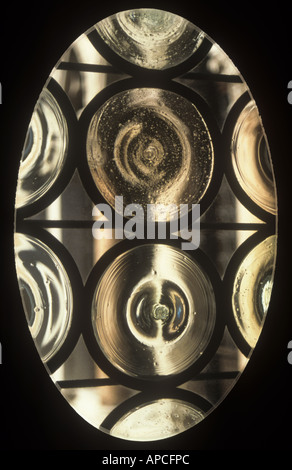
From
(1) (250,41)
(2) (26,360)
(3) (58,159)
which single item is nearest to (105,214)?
(3) (58,159)

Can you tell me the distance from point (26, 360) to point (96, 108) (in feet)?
1.10

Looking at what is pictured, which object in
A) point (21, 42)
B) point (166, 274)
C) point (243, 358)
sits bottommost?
point (243, 358)

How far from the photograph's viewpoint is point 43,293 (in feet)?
2.62

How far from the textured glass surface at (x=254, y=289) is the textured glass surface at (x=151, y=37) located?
0.96 ft

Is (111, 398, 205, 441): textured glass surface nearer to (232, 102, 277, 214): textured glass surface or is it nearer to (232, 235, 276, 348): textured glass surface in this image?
(232, 235, 276, 348): textured glass surface

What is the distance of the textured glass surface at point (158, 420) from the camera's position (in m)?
0.84

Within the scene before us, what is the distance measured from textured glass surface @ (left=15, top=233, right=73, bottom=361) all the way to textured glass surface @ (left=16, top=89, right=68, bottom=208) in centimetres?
6

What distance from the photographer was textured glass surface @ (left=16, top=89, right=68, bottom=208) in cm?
79

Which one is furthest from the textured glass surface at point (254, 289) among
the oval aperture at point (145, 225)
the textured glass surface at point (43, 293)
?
the textured glass surface at point (43, 293)

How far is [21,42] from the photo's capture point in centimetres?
80

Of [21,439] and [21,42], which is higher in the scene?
[21,42]

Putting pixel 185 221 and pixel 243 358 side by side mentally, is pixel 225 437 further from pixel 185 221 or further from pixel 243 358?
pixel 185 221

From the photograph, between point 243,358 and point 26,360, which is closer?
point 26,360

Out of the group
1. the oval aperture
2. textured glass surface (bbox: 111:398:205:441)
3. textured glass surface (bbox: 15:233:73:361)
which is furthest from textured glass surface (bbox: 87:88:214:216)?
textured glass surface (bbox: 111:398:205:441)
